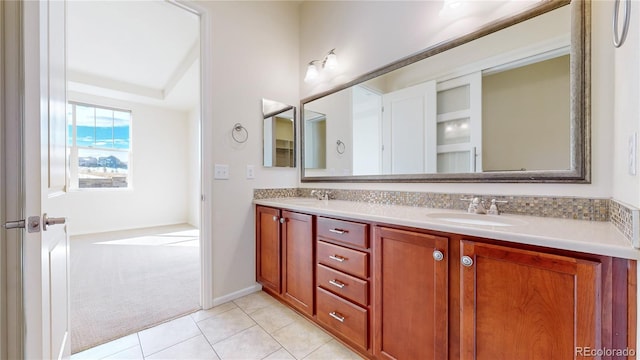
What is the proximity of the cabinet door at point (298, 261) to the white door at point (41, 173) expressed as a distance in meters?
1.20

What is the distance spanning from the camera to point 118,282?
8.03ft

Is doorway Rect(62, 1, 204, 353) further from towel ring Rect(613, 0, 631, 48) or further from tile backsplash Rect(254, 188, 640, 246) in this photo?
towel ring Rect(613, 0, 631, 48)

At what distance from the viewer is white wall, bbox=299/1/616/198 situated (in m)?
1.07

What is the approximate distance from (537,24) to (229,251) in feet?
8.12

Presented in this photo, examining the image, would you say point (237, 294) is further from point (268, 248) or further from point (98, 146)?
point (98, 146)


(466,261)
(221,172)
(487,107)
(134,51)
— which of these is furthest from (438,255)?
(134,51)

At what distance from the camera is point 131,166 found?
4977 millimetres

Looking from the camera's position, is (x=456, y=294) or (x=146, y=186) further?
(x=146, y=186)

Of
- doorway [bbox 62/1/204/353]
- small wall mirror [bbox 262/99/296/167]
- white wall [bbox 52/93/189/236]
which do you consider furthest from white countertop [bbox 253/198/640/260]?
white wall [bbox 52/93/189/236]

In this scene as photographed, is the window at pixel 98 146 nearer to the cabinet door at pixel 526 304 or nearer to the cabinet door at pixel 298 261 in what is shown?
the cabinet door at pixel 298 261

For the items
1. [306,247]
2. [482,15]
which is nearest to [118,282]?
[306,247]

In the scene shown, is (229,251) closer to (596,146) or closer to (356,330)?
(356,330)

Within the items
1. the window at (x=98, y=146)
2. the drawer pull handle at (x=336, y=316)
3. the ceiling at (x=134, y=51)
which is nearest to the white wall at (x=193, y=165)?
the ceiling at (x=134, y=51)

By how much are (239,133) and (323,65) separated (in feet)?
3.27
